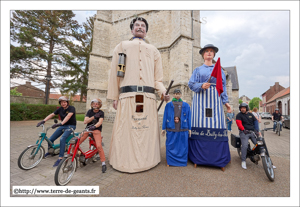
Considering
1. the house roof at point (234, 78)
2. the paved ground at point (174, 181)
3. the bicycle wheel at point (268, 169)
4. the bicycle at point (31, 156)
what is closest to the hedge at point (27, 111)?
the paved ground at point (174, 181)

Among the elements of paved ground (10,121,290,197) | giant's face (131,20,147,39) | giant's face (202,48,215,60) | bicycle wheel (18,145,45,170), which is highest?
giant's face (131,20,147,39)

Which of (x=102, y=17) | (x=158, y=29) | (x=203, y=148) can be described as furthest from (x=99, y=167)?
(x=102, y=17)

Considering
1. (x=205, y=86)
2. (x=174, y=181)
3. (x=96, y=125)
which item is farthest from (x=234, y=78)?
(x=96, y=125)

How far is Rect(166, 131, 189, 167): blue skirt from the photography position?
2.96 metres

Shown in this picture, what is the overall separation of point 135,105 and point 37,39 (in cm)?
1573

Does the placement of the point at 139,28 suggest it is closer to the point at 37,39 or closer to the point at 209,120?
the point at 209,120

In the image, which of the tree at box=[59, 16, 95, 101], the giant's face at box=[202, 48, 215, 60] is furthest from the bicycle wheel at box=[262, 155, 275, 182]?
the tree at box=[59, 16, 95, 101]

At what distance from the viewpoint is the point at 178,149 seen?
2980 mm

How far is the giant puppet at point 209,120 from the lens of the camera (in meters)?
2.79

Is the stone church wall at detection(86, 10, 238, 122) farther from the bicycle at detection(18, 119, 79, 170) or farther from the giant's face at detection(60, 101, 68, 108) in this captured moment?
the bicycle at detection(18, 119, 79, 170)

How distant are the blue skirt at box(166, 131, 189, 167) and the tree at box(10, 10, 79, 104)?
38.4 feet

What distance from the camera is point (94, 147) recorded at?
3180 mm

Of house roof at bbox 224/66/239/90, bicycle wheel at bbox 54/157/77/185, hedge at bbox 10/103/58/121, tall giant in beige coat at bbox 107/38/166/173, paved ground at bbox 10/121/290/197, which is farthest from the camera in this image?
house roof at bbox 224/66/239/90

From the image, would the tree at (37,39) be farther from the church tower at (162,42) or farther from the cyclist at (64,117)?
the cyclist at (64,117)
